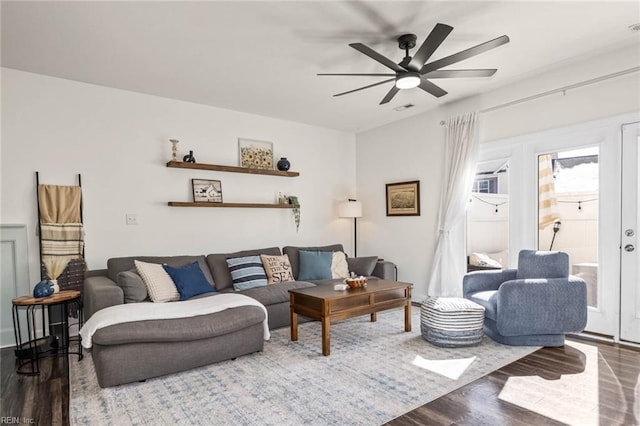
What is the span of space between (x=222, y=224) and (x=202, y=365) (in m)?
2.27

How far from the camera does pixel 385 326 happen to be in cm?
400

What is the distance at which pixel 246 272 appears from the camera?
4270 mm

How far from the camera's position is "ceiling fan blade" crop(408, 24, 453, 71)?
2236 mm

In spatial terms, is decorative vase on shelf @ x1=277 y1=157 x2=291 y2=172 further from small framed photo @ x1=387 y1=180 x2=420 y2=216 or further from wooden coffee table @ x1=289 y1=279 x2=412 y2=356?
wooden coffee table @ x1=289 y1=279 x2=412 y2=356

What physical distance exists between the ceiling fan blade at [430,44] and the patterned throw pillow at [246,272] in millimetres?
2809

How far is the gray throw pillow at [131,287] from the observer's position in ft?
11.1

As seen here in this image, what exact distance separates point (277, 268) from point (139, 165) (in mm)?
2055

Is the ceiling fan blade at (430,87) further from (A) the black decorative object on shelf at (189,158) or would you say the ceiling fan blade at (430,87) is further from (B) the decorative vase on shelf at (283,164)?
(A) the black decorative object on shelf at (189,158)

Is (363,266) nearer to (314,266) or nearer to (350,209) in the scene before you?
(314,266)

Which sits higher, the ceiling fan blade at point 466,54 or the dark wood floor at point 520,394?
the ceiling fan blade at point 466,54

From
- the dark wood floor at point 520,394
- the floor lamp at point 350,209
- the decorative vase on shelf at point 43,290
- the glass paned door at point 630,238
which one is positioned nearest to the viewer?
the dark wood floor at point 520,394

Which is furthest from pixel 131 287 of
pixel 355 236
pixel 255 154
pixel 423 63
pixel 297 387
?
pixel 355 236

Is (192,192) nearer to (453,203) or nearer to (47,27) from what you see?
(47,27)

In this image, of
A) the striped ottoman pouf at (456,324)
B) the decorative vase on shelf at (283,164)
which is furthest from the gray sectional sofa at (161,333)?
the decorative vase on shelf at (283,164)
